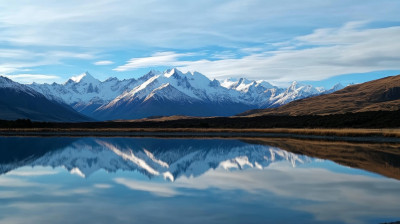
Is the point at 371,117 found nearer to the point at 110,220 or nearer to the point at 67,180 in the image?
the point at 67,180

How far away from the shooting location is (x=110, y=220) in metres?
17.1

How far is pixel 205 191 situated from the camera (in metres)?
23.8

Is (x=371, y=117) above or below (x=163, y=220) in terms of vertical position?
above

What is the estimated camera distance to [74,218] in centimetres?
1752

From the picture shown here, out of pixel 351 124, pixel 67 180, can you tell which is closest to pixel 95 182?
pixel 67 180

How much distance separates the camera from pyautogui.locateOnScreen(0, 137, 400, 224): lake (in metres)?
17.8

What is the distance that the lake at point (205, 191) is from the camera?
58.5 ft

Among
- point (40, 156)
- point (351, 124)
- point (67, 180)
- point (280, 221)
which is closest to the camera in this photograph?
point (280, 221)

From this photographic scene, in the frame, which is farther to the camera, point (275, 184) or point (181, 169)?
point (181, 169)

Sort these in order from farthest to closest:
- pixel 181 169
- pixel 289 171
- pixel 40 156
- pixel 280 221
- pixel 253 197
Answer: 1. pixel 40 156
2. pixel 181 169
3. pixel 289 171
4. pixel 253 197
5. pixel 280 221

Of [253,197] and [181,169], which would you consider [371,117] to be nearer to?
[181,169]

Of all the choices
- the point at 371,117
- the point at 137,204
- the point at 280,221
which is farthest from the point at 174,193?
the point at 371,117

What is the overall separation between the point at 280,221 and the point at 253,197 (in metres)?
5.02

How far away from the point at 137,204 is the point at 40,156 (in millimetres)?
28846
